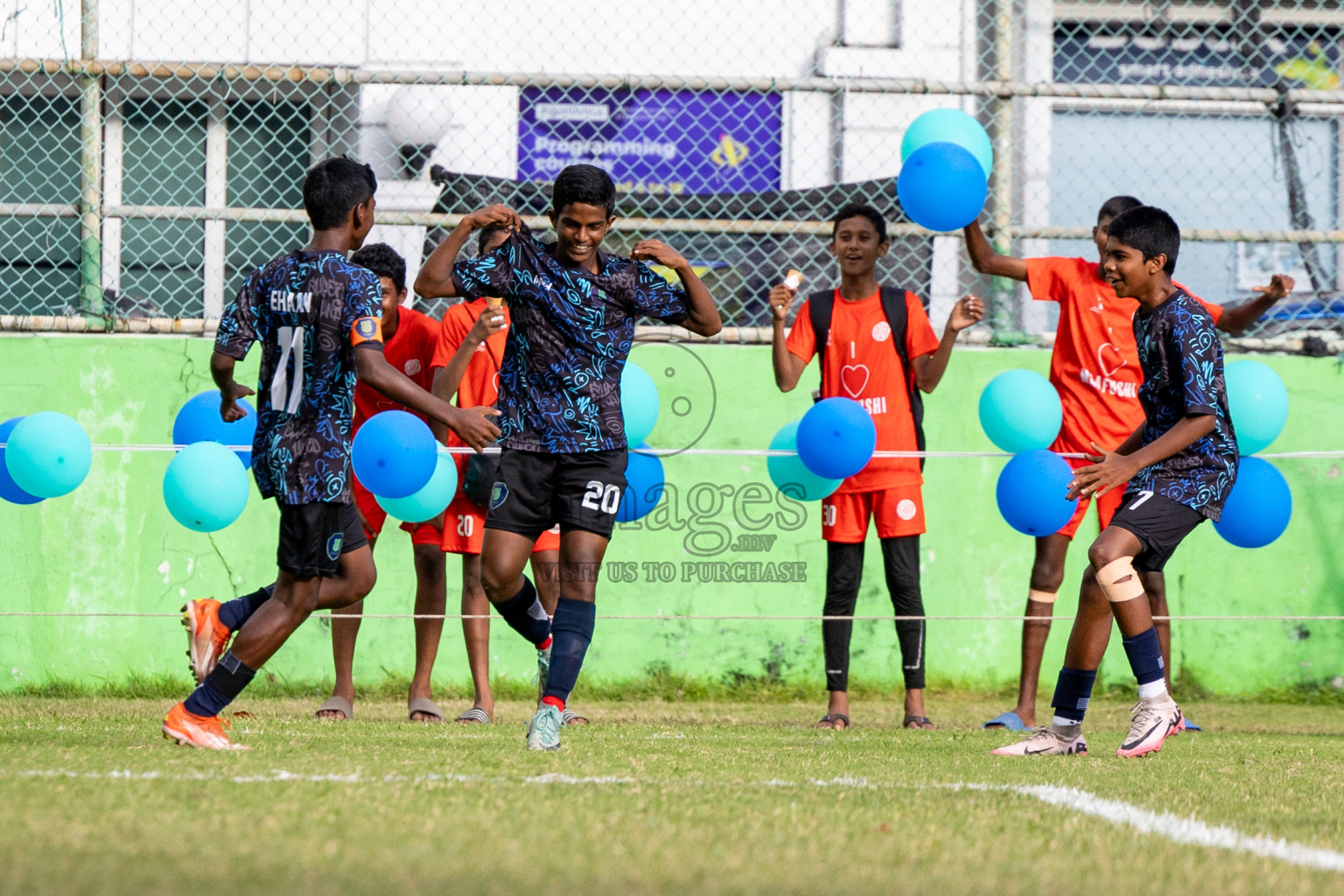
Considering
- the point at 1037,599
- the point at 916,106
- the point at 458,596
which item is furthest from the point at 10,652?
the point at 916,106

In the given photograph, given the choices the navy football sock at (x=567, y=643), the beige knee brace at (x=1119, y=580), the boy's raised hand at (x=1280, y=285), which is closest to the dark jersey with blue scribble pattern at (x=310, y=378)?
the navy football sock at (x=567, y=643)

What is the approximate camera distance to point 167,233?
742cm

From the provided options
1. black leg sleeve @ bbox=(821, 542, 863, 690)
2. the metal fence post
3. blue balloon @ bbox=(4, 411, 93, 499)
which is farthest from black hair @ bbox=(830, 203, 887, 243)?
the metal fence post

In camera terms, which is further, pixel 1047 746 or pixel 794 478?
pixel 794 478

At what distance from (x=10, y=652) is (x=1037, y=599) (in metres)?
4.65

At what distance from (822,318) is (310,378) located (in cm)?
266

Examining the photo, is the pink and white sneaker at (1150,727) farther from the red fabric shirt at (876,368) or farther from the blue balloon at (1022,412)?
the red fabric shirt at (876,368)

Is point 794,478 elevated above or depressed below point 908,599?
above

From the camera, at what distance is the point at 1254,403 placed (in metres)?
5.66

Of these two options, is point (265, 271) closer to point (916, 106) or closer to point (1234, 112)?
point (916, 106)

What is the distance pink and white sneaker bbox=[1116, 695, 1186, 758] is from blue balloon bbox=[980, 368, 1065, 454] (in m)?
1.35

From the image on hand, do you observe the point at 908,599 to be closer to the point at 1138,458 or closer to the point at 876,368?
the point at 876,368

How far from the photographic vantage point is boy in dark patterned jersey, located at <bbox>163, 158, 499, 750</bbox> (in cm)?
412

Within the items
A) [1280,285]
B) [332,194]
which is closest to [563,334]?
[332,194]
